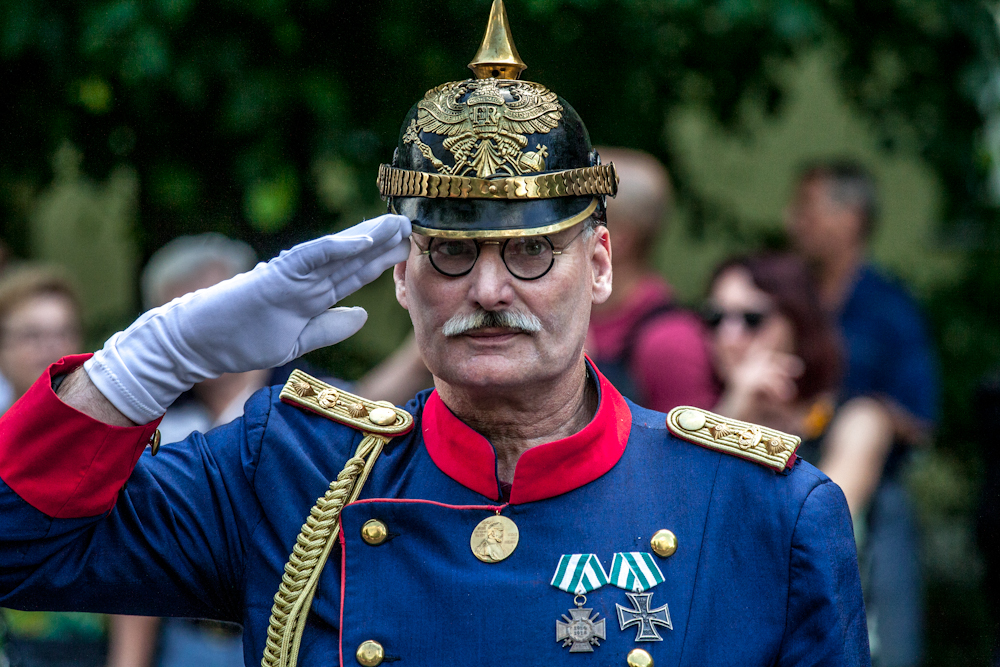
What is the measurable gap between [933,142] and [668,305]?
1.83m

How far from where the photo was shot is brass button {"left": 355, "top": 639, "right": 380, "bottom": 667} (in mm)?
1999

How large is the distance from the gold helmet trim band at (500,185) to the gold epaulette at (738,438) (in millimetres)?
456

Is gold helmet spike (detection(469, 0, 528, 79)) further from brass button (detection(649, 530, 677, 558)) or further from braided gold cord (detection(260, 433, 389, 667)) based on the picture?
brass button (detection(649, 530, 677, 558))

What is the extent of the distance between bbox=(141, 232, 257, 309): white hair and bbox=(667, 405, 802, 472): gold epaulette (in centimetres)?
204

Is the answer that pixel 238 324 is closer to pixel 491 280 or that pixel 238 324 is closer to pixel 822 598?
pixel 491 280

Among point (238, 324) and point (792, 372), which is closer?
point (238, 324)

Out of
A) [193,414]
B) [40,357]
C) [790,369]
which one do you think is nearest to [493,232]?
[790,369]

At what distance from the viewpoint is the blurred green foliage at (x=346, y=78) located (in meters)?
3.84

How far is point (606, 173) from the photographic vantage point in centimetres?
227

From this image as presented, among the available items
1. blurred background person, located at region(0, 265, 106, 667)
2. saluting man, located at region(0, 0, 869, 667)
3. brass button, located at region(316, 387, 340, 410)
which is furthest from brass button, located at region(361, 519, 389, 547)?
blurred background person, located at region(0, 265, 106, 667)

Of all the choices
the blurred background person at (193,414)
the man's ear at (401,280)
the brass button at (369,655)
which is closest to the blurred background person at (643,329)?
the blurred background person at (193,414)

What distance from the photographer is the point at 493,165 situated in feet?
6.89

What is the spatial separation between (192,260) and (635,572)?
230 cm

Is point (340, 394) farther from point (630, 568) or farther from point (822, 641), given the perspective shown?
point (822, 641)
